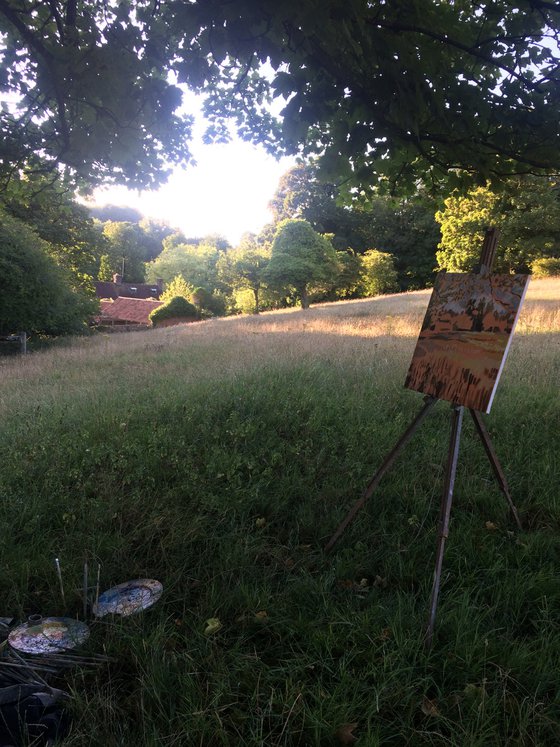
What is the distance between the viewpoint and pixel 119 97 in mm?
3871

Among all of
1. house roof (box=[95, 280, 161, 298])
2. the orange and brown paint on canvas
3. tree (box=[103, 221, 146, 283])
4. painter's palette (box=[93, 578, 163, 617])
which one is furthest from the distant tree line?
tree (box=[103, 221, 146, 283])

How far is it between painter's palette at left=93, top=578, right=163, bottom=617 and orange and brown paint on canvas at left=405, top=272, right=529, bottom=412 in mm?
2055

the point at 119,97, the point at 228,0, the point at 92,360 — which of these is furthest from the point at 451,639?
the point at 92,360

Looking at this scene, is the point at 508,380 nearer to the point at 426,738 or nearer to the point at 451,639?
the point at 451,639

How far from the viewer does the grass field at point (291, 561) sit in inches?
66.1

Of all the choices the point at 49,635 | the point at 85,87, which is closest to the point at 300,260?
the point at 85,87

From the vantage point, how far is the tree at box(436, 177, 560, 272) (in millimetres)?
20688

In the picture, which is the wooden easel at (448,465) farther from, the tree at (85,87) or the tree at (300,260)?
the tree at (300,260)

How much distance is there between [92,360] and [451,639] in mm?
9650

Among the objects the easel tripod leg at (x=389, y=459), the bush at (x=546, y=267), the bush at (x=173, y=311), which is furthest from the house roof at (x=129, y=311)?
the easel tripod leg at (x=389, y=459)

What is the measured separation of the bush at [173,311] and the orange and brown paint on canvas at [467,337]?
111 feet

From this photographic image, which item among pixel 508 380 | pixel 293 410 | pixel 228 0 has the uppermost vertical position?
pixel 228 0

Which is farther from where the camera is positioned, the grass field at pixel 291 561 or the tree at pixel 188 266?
the tree at pixel 188 266

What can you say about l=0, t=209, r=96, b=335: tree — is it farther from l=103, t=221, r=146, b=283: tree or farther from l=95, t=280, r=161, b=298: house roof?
l=103, t=221, r=146, b=283: tree
